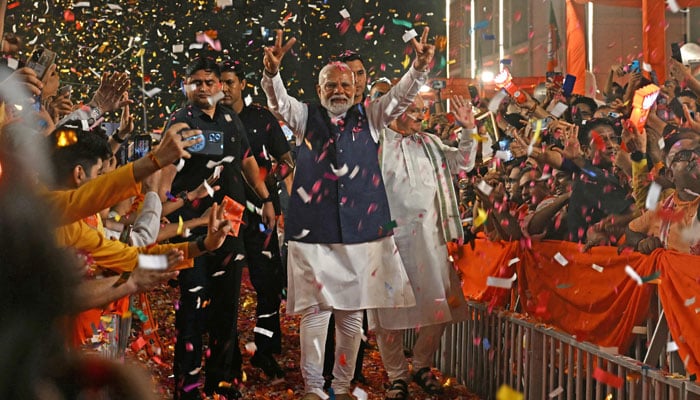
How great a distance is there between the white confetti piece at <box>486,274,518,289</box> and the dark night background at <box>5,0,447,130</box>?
10460 millimetres

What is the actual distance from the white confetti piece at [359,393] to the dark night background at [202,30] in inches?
419

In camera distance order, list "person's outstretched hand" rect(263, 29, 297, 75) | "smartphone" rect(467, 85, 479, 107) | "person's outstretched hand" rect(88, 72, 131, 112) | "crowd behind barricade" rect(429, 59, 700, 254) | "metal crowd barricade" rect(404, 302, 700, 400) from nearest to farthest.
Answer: "metal crowd barricade" rect(404, 302, 700, 400), "crowd behind barricade" rect(429, 59, 700, 254), "person's outstretched hand" rect(88, 72, 131, 112), "person's outstretched hand" rect(263, 29, 297, 75), "smartphone" rect(467, 85, 479, 107)

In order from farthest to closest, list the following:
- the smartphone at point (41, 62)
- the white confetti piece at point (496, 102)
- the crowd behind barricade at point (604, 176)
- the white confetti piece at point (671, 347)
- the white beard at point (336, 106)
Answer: the white confetti piece at point (496, 102)
the white beard at point (336, 106)
the smartphone at point (41, 62)
the crowd behind barricade at point (604, 176)
the white confetti piece at point (671, 347)

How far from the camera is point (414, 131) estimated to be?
707 cm

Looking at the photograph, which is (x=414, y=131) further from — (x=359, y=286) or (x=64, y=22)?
(x=64, y=22)

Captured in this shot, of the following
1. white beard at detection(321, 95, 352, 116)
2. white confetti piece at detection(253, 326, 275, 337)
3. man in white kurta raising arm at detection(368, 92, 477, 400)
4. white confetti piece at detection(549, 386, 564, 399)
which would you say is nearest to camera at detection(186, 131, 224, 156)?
white beard at detection(321, 95, 352, 116)

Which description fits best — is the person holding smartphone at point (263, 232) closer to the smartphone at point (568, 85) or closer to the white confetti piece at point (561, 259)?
the white confetti piece at point (561, 259)

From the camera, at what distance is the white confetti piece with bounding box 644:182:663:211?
224 inches

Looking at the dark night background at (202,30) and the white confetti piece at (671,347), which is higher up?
the dark night background at (202,30)

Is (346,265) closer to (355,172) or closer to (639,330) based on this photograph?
(355,172)

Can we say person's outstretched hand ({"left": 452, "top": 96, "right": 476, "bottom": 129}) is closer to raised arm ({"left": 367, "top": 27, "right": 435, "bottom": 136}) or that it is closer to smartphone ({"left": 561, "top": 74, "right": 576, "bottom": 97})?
raised arm ({"left": 367, "top": 27, "right": 435, "bottom": 136})

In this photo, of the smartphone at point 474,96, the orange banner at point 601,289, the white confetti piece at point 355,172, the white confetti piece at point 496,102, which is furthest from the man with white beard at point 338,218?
the smartphone at point 474,96

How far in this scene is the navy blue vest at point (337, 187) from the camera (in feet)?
20.1

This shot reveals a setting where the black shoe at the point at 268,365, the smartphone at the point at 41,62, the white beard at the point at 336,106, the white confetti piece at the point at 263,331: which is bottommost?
the black shoe at the point at 268,365
